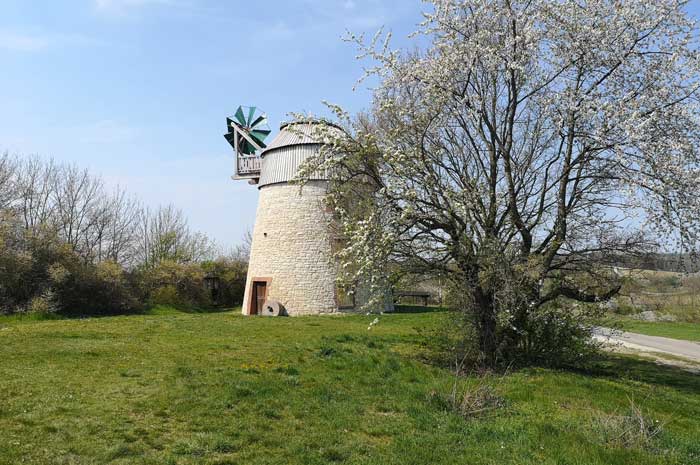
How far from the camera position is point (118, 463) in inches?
199

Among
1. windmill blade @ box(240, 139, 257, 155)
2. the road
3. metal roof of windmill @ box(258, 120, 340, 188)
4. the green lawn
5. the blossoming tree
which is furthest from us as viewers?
windmill blade @ box(240, 139, 257, 155)

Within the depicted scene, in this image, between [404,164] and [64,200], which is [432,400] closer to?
[404,164]

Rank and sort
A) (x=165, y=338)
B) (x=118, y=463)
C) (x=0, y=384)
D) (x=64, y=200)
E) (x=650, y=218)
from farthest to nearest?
(x=64, y=200)
(x=165, y=338)
(x=650, y=218)
(x=0, y=384)
(x=118, y=463)

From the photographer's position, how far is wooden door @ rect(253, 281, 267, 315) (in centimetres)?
2398

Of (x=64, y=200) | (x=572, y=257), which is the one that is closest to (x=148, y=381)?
(x=572, y=257)

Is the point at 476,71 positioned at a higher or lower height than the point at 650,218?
higher

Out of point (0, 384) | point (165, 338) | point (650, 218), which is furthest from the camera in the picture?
point (165, 338)

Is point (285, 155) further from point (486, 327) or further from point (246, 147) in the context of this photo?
point (486, 327)

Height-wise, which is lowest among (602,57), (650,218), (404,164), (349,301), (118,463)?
(118,463)

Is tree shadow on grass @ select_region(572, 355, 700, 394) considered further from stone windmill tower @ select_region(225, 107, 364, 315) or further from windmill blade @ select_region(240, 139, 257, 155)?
windmill blade @ select_region(240, 139, 257, 155)

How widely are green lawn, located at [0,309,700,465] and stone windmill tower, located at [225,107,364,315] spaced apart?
10.6 metres

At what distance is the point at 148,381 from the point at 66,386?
3.84ft

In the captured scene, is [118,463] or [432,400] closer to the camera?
[118,463]

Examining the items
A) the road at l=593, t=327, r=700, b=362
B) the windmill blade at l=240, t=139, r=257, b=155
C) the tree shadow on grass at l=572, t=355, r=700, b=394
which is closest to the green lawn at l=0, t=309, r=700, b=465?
the tree shadow on grass at l=572, t=355, r=700, b=394
